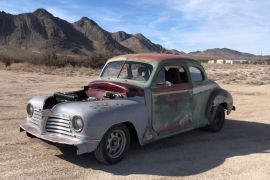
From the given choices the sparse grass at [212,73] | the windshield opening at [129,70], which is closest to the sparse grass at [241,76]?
the sparse grass at [212,73]

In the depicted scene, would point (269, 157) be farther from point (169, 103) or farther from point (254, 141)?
point (169, 103)

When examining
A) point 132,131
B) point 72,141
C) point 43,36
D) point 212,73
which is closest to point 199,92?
point 132,131

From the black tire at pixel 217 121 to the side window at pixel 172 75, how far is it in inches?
58.6

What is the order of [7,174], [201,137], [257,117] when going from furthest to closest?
[257,117] → [201,137] → [7,174]

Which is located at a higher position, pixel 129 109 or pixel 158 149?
pixel 129 109

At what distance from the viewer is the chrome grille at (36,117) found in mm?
7078

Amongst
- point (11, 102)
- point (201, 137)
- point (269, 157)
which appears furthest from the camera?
point (11, 102)

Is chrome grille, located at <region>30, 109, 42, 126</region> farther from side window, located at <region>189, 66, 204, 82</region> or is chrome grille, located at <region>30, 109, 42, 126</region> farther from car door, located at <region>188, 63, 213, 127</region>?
side window, located at <region>189, 66, 204, 82</region>

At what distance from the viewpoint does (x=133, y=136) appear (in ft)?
24.3

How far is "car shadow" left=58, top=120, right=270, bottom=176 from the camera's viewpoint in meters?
6.86

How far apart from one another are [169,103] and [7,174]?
10.6 ft

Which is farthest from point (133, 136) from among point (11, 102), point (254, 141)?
point (11, 102)

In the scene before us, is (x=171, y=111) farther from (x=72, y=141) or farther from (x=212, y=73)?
(x=212, y=73)

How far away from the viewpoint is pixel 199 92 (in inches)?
352
